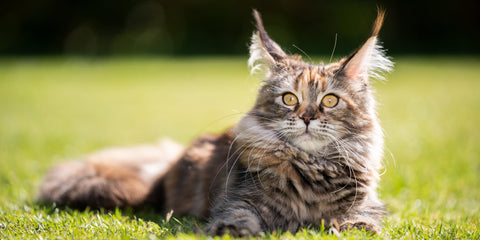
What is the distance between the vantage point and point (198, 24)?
58.4ft

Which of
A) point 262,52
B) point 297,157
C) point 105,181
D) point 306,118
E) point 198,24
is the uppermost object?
point 198,24

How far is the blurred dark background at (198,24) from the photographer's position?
1617cm

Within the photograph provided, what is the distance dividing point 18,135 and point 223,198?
14.6ft

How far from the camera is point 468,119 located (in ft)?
20.8

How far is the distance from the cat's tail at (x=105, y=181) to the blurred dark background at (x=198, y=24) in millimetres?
12649

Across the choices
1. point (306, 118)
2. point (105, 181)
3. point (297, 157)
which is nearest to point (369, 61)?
point (306, 118)

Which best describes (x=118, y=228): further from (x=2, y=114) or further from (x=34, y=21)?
(x=34, y=21)

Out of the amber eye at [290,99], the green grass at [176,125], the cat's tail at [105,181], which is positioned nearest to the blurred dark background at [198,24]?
the green grass at [176,125]

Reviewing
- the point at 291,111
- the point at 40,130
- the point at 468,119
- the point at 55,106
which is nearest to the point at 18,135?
the point at 40,130

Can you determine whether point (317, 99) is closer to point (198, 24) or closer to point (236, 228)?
point (236, 228)

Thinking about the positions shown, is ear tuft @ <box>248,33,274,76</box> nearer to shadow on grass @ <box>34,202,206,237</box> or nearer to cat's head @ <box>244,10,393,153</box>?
cat's head @ <box>244,10,393,153</box>

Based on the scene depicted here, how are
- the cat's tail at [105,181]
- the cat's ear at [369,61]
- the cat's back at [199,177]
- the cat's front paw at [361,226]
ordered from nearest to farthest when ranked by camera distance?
1. the cat's front paw at [361,226]
2. the cat's ear at [369,61]
3. the cat's back at [199,177]
4. the cat's tail at [105,181]

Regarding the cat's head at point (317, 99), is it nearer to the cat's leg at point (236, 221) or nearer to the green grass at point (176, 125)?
the green grass at point (176, 125)

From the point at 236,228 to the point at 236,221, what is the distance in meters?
0.05
